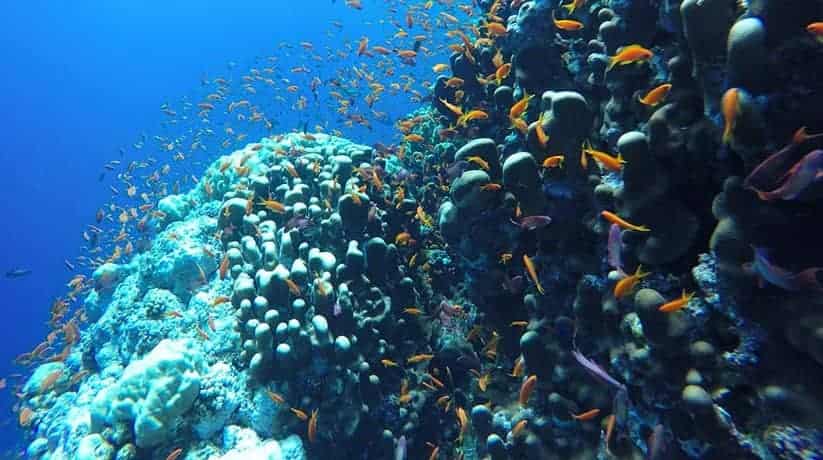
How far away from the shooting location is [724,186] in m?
2.75

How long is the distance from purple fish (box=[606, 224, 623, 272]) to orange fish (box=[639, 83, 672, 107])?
95cm

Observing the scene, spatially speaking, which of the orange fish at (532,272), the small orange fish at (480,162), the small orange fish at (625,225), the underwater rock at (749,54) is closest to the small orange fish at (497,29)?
the small orange fish at (480,162)

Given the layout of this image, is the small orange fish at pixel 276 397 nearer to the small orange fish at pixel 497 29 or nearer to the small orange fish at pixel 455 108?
the small orange fish at pixel 455 108

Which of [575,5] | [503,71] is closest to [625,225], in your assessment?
[575,5]

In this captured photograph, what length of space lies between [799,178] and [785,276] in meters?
0.49

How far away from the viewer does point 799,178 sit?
2.19 m

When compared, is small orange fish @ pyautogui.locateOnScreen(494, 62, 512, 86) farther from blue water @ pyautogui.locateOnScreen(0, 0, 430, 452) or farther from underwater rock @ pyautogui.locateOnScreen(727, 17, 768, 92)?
blue water @ pyautogui.locateOnScreen(0, 0, 430, 452)

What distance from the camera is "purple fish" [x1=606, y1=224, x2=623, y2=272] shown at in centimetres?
333

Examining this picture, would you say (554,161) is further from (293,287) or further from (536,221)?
(293,287)

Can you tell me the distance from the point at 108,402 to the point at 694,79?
6.90 m

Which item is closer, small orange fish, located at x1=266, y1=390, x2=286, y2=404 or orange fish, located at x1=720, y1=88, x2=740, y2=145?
orange fish, located at x1=720, y1=88, x2=740, y2=145

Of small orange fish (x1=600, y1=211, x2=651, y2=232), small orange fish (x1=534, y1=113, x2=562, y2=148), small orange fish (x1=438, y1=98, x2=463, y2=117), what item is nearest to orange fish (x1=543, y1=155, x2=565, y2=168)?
small orange fish (x1=534, y1=113, x2=562, y2=148)

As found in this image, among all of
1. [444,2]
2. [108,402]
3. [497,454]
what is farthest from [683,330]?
[444,2]

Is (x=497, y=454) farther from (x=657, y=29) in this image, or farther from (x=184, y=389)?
(x=657, y=29)
